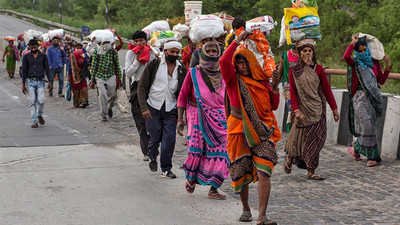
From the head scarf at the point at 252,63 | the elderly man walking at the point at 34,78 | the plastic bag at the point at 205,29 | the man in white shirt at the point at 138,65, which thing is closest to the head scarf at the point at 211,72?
the plastic bag at the point at 205,29

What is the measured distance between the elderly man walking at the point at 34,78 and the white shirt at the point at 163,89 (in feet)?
19.5

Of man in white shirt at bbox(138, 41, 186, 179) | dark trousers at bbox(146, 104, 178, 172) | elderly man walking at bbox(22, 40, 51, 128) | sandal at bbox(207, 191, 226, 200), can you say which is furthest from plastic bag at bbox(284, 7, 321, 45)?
elderly man walking at bbox(22, 40, 51, 128)

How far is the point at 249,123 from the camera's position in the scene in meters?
6.70

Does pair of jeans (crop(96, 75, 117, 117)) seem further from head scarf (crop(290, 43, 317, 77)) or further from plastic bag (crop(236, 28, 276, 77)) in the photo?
plastic bag (crop(236, 28, 276, 77))

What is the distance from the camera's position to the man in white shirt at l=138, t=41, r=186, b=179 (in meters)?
9.08

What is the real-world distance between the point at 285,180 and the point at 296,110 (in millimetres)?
928

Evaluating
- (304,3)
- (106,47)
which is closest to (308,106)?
(304,3)

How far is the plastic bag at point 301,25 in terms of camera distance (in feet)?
30.1

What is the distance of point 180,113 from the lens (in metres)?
8.12

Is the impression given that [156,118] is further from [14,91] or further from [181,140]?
[14,91]

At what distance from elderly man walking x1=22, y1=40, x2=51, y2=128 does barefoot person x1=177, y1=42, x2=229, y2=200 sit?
712 cm

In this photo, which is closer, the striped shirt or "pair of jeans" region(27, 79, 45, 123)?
"pair of jeans" region(27, 79, 45, 123)

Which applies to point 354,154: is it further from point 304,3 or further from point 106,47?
point 106,47

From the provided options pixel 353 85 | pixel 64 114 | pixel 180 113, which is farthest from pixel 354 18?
pixel 180 113
